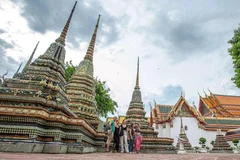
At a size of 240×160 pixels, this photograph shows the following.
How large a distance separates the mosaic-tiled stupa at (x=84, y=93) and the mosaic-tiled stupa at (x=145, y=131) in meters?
3.13

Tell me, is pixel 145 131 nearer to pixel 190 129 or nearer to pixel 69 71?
pixel 69 71

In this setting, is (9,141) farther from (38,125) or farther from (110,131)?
(110,131)

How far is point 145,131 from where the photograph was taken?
38.9 feet

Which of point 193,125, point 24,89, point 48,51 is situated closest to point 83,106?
point 48,51

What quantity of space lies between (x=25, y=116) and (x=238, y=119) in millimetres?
33457

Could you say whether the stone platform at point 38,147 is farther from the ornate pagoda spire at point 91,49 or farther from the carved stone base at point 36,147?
the ornate pagoda spire at point 91,49

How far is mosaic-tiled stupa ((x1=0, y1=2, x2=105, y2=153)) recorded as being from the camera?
4.35 meters

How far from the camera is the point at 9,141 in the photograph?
414cm

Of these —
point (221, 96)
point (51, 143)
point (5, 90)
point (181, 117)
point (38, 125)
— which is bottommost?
point (51, 143)

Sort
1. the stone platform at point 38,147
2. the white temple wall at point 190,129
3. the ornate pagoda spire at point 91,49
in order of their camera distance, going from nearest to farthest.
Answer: the stone platform at point 38,147
the ornate pagoda spire at point 91,49
the white temple wall at point 190,129

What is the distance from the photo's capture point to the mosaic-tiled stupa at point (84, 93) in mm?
9862

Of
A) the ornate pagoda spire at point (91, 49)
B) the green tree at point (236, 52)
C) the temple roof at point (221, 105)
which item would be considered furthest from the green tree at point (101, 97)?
the temple roof at point (221, 105)

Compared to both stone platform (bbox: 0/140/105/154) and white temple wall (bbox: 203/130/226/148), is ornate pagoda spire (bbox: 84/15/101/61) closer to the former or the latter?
stone platform (bbox: 0/140/105/154)

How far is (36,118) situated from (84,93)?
6116 millimetres
